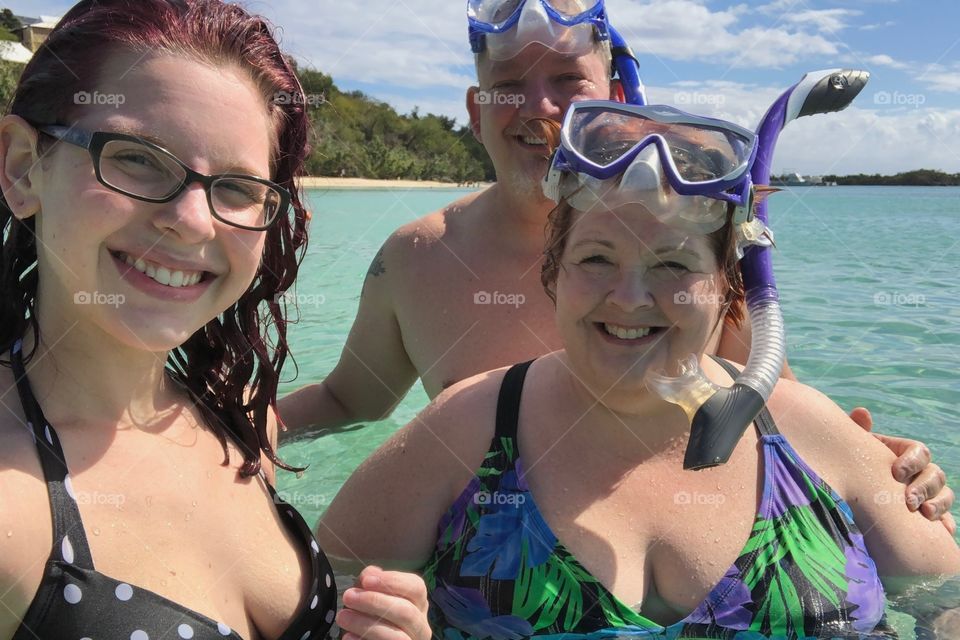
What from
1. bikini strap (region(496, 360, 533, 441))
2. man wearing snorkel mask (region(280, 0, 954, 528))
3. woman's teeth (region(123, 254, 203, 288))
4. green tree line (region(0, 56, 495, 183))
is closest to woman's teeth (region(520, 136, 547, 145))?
man wearing snorkel mask (region(280, 0, 954, 528))

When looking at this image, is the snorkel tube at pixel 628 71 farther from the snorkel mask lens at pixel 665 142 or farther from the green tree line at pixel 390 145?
the green tree line at pixel 390 145

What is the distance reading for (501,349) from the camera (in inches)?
121

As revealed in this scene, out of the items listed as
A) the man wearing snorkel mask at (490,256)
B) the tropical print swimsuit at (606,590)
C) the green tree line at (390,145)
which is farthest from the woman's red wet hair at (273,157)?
the green tree line at (390,145)

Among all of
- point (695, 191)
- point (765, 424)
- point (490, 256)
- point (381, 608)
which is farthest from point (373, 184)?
point (381, 608)

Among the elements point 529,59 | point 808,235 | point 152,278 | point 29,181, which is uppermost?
point 529,59

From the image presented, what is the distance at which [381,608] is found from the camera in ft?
5.02

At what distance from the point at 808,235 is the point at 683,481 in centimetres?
1947

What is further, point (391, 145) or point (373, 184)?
point (391, 145)

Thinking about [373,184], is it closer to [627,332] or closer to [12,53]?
[12,53]

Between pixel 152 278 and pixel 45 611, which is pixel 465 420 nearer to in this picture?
pixel 152 278

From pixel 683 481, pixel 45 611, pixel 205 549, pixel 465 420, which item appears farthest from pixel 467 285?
pixel 45 611

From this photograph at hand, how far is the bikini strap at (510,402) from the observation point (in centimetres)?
213

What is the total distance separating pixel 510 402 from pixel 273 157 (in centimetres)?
87

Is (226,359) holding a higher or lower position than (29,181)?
lower
